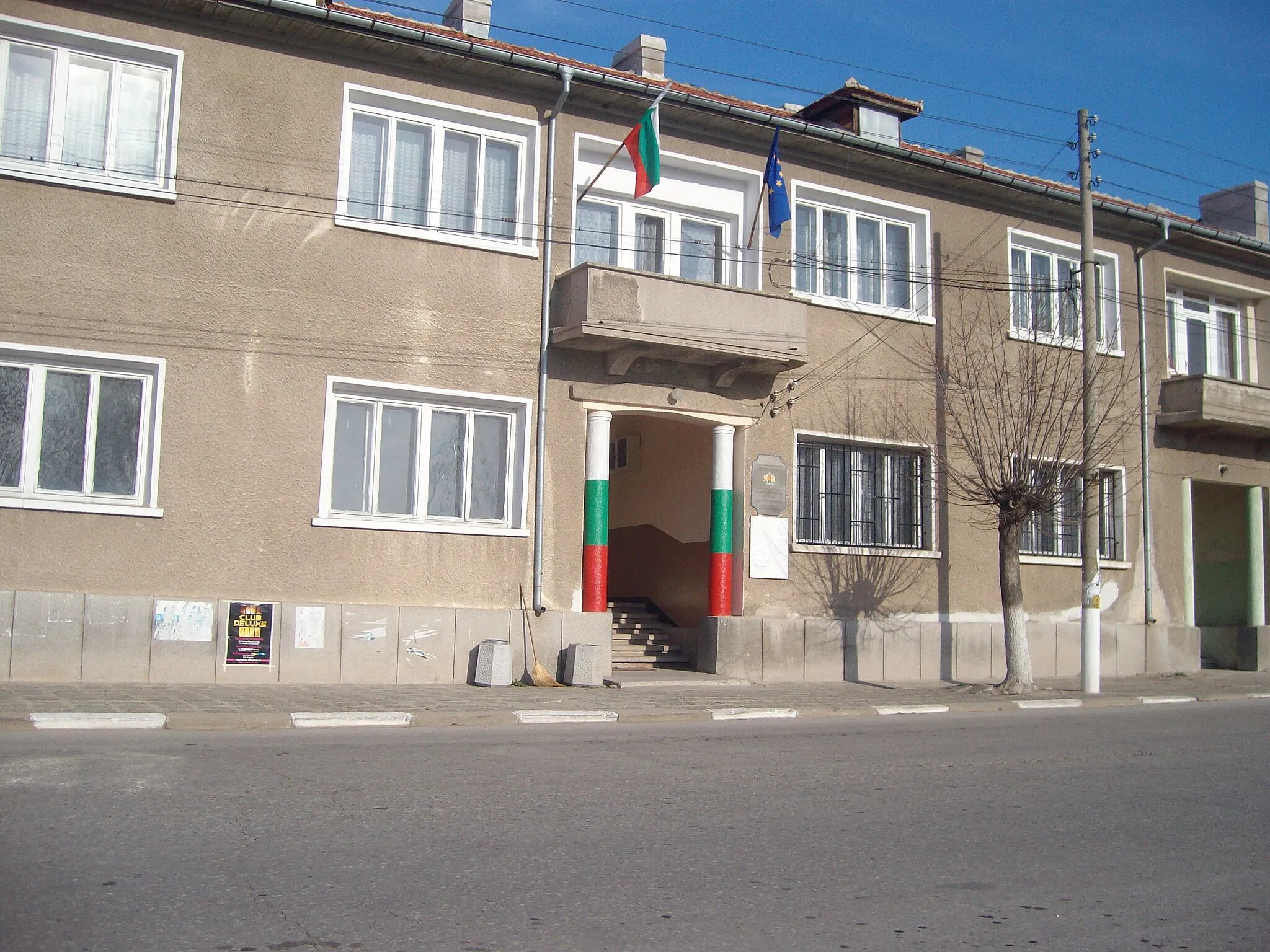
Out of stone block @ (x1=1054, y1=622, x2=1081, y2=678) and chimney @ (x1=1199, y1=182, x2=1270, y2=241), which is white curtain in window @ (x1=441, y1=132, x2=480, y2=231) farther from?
chimney @ (x1=1199, y1=182, x2=1270, y2=241)

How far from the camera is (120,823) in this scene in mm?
6188

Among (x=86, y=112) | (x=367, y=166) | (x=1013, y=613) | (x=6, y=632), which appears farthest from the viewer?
(x=1013, y=613)

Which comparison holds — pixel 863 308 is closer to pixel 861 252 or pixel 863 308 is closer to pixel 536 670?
pixel 861 252

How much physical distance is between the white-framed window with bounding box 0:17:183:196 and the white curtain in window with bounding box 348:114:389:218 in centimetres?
216

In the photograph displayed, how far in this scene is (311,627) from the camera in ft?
45.9

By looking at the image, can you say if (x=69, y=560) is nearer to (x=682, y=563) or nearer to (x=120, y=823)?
(x=120, y=823)

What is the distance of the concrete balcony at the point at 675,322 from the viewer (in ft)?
50.1

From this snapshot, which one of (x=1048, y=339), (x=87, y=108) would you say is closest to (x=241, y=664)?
(x=87, y=108)

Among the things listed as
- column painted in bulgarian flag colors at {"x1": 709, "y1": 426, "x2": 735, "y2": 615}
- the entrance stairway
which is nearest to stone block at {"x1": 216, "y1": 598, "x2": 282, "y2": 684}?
the entrance stairway

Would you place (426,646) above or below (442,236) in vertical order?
below

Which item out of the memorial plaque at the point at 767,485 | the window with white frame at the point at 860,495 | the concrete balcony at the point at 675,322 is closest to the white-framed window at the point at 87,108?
the concrete balcony at the point at 675,322

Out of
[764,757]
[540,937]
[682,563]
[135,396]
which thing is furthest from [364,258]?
[540,937]

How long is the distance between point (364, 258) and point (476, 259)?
1.49 meters

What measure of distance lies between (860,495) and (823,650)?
262cm
